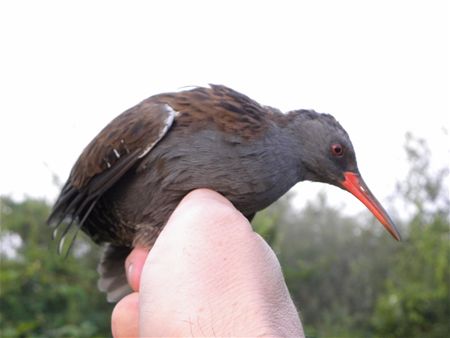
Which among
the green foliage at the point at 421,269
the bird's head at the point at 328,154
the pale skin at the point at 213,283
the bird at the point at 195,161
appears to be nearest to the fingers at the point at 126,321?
the bird at the point at 195,161

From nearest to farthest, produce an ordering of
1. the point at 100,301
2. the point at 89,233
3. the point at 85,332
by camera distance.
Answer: the point at 89,233, the point at 85,332, the point at 100,301

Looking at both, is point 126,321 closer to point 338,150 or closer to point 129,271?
point 129,271

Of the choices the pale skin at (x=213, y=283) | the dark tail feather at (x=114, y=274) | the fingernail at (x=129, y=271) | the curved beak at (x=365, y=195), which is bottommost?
the dark tail feather at (x=114, y=274)

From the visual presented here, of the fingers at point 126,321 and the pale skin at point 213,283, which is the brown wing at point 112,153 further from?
the pale skin at point 213,283

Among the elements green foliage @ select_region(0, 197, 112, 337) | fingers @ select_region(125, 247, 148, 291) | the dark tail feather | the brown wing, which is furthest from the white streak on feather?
green foliage @ select_region(0, 197, 112, 337)

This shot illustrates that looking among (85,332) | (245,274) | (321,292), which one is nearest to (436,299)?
(321,292)

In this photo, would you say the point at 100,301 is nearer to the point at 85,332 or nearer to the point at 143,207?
the point at 85,332

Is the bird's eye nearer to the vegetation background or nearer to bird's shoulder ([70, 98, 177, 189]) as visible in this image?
bird's shoulder ([70, 98, 177, 189])

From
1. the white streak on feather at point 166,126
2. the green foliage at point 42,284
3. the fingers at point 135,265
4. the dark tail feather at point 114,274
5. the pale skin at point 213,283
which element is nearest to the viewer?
the pale skin at point 213,283
